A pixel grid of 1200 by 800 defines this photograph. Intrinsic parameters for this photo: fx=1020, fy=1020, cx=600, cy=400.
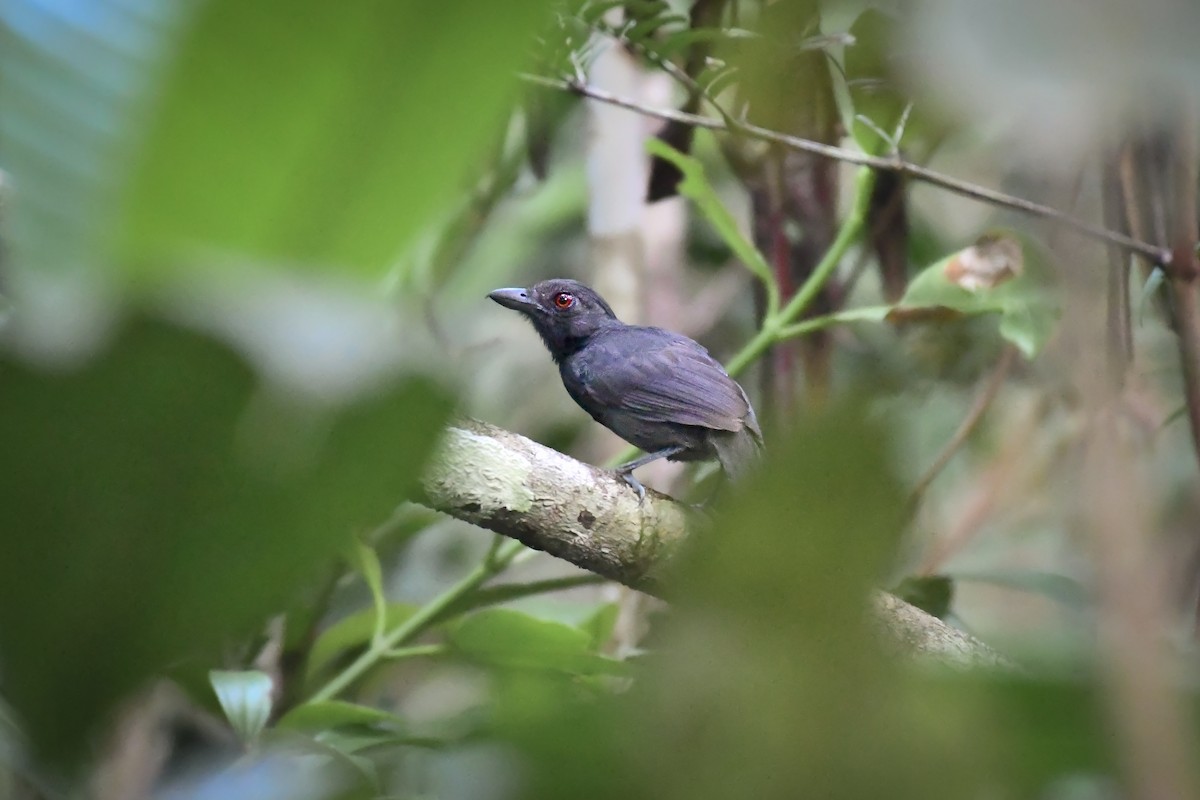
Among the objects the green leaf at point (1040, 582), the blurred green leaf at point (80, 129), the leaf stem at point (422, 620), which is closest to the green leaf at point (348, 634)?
the leaf stem at point (422, 620)

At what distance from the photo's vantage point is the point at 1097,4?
1.29ft

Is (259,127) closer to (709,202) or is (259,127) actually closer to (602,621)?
(602,621)

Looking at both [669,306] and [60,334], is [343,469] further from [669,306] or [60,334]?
[669,306]

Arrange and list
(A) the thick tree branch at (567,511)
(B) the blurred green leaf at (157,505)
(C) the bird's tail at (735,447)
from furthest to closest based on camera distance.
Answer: (C) the bird's tail at (735,447), (A) the thick tree branch at (567,511), (B) the blurred green leaf at (157,505)

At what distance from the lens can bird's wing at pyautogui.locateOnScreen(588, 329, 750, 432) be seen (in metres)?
2.97

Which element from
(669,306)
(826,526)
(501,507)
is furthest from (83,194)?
(669,306)

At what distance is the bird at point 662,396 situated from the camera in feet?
9.74

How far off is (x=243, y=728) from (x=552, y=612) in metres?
1.58

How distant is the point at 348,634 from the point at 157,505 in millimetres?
2335

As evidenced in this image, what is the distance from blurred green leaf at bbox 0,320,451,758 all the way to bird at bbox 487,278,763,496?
2.34 metres

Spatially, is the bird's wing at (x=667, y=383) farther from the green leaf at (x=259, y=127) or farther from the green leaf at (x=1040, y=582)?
the green leaf at (x=259, y=127)

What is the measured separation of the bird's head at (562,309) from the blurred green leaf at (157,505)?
3.03 metres

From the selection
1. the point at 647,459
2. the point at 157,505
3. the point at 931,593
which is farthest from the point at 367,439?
the point at 647,459

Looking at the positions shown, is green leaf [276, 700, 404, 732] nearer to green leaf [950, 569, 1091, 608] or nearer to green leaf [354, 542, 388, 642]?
green leaf [354, 542, 388, 642]
